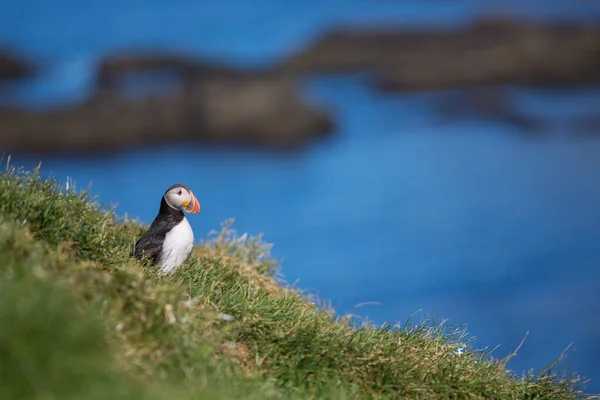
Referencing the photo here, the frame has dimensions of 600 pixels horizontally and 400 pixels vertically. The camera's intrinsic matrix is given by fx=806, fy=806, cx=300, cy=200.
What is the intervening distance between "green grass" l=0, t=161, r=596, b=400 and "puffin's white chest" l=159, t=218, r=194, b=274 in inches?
4.0

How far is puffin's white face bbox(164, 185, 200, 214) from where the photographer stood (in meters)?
5.77

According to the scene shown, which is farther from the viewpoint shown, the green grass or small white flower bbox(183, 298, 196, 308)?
small white flower bbox(183, 298, 196, 308)

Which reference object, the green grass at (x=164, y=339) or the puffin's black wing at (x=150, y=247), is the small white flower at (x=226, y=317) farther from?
the puffin's black wing at (x=150, y=247)

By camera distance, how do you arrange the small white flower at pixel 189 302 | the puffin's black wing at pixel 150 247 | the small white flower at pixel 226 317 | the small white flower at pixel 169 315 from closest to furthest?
the small white flower at pixel 169 315 < the small white flower at pixel 189 302 < the small white flower at pixel 226 317 < the puffin's black wing at pixel 150 247

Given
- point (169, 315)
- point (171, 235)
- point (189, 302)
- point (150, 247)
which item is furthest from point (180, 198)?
point (169, 315)

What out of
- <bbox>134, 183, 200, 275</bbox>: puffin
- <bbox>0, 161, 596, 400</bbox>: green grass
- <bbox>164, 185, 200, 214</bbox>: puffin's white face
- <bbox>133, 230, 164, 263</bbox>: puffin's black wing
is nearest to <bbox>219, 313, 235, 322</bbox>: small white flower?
<bbox>0, 161, 596, 400</bbox>: green grass

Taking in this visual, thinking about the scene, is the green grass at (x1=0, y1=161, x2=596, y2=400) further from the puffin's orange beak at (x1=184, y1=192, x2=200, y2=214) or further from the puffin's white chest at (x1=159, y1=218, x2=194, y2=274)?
the puffin's orange beak at (x1=184, y1=192, x2=200, y2=214)

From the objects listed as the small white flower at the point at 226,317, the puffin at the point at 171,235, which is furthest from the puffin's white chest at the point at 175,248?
the small white flower at the point at 226,317

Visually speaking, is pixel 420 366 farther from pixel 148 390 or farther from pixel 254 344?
pixel 148 390

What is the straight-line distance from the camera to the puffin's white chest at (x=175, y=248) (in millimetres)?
5590

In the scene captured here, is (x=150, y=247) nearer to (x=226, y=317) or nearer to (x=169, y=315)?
(x=226, y=317)

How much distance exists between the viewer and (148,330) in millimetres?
4227

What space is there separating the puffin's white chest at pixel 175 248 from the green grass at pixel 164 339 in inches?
4.0

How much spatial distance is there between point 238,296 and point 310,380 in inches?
30.7
